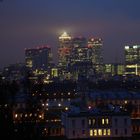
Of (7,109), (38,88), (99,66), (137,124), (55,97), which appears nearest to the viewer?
(7,109)

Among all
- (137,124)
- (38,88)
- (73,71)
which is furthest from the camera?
(73,71)

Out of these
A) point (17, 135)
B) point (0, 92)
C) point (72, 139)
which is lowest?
point (72, 139)

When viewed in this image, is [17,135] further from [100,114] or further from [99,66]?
[99,66]

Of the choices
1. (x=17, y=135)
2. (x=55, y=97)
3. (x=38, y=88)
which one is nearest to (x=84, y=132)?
(x=38, y=88)

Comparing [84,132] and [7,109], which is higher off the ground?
[7,109]

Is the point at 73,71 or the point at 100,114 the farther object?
the point at 73,71

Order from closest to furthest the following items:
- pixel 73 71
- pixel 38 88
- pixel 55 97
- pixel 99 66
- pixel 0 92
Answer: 1. pixel 0 92
2. pixel 38 88
3. pixel 55 97
4. pixel 73 71
5. pixel 99 66

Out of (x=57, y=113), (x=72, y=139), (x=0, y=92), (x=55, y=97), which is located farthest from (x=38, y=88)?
(x=55, y=97)

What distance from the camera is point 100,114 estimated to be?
823 inches

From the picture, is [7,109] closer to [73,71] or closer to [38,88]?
[38,88]

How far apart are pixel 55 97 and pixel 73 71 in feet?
116

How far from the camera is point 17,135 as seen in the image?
888cm

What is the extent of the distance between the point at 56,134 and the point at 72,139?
0.99 metres

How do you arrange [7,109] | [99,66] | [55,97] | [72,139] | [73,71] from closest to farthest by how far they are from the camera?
[7,109]
[72,139]
[55,97]
[73,71]
[99,66]
